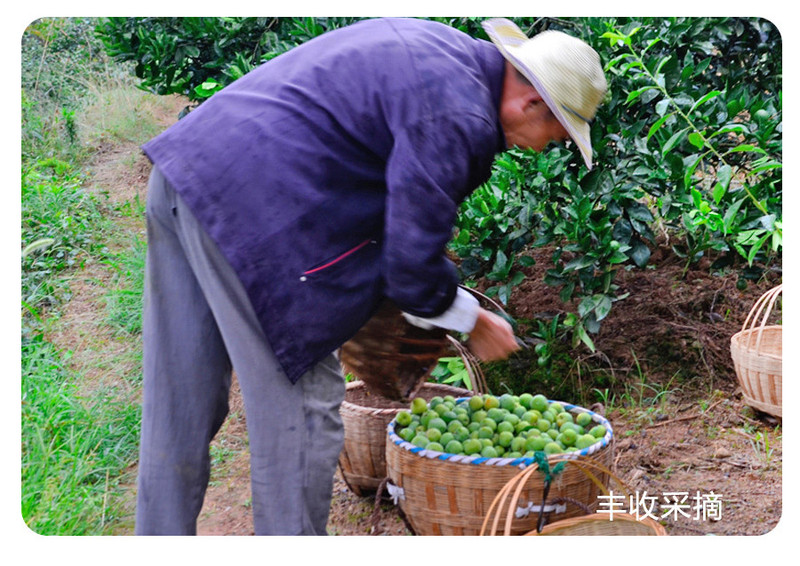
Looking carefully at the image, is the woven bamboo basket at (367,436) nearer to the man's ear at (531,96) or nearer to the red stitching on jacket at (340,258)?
the red stitching on jacket at (340,258)

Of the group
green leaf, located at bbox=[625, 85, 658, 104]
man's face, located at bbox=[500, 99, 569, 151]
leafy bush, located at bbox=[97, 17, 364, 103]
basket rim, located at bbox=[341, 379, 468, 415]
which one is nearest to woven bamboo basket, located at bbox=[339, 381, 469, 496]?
basket rim, located at bbox=[341, 379, 468, 415]

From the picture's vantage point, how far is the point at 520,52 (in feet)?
6.43

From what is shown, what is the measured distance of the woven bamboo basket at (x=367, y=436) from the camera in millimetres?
2539

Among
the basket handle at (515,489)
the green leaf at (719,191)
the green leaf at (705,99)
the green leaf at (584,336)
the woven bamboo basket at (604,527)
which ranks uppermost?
the green leaf at (705,99)

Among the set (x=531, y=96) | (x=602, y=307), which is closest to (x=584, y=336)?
(x=602, y=307)

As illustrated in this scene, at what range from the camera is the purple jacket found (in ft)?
5.75

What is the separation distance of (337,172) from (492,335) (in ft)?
1.77

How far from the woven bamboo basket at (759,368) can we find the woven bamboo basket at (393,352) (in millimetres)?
1141

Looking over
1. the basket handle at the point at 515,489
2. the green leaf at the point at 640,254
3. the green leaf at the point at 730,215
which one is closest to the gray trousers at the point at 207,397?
the basket handle at the point at 515,489

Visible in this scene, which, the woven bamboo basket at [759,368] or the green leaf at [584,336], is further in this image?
the green leaf at [584,336]

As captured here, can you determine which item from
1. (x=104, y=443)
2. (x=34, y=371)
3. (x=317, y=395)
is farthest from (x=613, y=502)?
(x=34, y=371)

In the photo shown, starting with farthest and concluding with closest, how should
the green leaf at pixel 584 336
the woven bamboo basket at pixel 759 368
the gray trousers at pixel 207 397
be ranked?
the green leaf at pixel 584 336
the woven bamboo basket at pixel 759 368
the gray trousers at pixel 207 397

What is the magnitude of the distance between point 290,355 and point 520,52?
0.88m

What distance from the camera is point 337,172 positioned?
183cm
